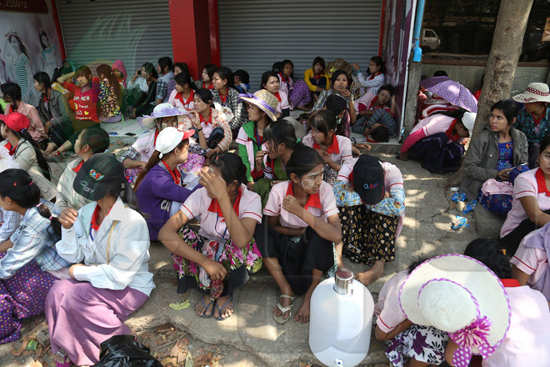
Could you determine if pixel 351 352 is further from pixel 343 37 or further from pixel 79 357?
pixel 343 37

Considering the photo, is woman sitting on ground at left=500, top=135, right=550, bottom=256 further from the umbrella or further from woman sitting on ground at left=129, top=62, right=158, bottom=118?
woman sitting on ground at left=129, top=62, right=158, bottom=118

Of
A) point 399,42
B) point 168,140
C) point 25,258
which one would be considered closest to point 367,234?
point 168,140

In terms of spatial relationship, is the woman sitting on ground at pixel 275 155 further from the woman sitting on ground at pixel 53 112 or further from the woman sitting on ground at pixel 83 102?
the woman sitting on ground at pixel 53 112

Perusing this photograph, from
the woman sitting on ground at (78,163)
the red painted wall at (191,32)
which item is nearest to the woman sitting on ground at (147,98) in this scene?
the red painted wall at (191,32)

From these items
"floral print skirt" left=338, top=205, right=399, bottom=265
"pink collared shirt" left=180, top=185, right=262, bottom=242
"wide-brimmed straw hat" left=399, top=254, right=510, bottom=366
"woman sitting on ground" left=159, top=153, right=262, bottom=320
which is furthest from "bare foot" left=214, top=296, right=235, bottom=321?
"wide-brimmed straw hat" left=399, top=254, right=510, bottom=366

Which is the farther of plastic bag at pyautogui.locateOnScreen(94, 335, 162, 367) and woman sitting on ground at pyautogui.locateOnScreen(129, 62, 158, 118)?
woman sitting on ground at pyautogui.locateOnScreen(129, 62, 158, 118)

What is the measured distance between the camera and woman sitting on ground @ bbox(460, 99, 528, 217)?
321cm

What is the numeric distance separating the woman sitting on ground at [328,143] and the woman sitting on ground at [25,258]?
2132 millimetres

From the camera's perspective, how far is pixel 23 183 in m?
2.21

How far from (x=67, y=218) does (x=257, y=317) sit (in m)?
1.34

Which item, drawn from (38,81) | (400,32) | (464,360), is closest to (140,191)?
(464,360)

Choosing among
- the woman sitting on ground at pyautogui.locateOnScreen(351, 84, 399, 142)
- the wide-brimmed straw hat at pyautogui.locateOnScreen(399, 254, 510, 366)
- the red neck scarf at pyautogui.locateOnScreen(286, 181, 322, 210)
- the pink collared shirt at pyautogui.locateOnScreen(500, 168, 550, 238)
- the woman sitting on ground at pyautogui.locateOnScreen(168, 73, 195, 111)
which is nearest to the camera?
the wide-brimmed straw hat at pyautogui.locateOnScreen(399, 254, 510, 366)

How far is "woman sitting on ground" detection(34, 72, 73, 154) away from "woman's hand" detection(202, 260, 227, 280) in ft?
12.4

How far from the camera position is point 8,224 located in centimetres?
240
